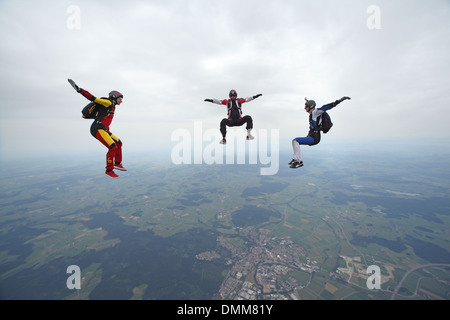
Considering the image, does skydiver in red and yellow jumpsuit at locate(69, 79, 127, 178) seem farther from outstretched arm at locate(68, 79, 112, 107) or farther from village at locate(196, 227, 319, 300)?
village at locate(196, 227, 319, 300)

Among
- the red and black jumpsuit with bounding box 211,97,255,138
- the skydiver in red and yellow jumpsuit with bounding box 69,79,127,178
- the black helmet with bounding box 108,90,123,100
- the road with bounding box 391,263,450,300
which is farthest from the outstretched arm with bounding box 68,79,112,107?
the road with bounding box 391,263,450,300

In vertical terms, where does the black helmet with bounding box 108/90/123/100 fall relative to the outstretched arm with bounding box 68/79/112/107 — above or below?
above

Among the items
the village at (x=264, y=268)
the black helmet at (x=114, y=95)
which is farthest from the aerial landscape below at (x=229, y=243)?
the black helmet at (x=114, y=95)

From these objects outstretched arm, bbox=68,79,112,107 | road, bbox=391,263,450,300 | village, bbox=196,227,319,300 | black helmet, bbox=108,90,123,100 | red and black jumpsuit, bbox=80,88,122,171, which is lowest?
road, bbox=391,263,450,300

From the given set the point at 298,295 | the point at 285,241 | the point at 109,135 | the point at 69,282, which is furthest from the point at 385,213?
the point at 69,282

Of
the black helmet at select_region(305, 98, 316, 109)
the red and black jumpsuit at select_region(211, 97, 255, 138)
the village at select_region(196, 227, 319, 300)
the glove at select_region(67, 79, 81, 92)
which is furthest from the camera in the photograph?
the village at select_region(196, 227, 319, 300)

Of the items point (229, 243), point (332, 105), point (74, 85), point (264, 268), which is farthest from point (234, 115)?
point (229, 243)

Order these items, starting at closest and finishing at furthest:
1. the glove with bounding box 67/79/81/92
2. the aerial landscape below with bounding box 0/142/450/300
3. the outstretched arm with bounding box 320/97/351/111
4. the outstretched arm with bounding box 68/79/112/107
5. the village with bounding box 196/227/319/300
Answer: the glove with bounding box 67/79/81/92
the outstretched arm with bounding box 68/79/112/107
the outstretched arm with bounding box 320/97/351/111
the village with bounding box 196/227/319/300
the aerial landscape below with bounding box 0/142/450/300

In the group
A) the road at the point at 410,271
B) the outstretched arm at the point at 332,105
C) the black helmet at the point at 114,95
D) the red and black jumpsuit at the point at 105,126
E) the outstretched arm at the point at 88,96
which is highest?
the black helmet at the point at 114,95

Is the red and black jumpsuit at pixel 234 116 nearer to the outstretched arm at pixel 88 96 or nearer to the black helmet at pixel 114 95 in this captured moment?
the black helmet at pixel 114 95

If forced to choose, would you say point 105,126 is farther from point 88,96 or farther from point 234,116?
point 234,116

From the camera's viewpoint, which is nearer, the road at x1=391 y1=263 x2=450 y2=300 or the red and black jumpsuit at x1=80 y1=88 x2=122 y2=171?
the red and black jumpsuit at x1=80 y1=88 x2=122 y2=171
